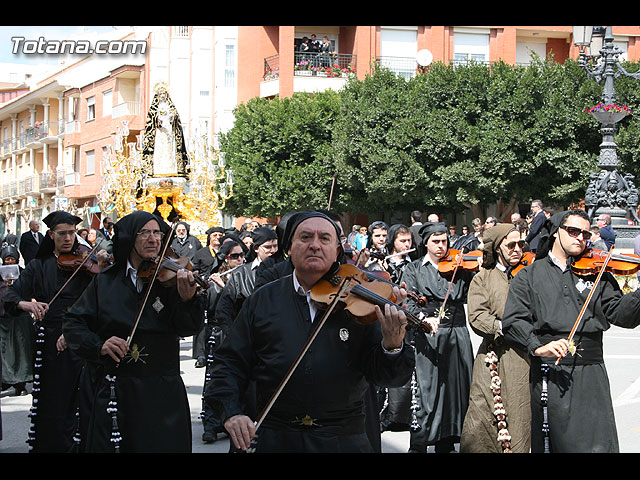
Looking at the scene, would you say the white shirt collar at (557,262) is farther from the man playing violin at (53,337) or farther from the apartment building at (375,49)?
the apartment building at (375,49)

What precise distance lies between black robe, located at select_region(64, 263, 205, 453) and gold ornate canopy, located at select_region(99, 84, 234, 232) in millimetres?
20411

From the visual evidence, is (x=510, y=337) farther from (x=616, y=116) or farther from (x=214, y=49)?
(x=214, y=49)

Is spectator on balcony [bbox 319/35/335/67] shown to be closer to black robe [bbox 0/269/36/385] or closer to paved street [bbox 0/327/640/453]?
paved street [bbox 0/327/640/453]

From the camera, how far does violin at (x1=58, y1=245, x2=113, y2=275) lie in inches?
282

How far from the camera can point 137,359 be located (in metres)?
5.27

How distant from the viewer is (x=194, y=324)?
5.30 metres

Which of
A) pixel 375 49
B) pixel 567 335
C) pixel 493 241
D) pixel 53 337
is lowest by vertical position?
pixel 53 337

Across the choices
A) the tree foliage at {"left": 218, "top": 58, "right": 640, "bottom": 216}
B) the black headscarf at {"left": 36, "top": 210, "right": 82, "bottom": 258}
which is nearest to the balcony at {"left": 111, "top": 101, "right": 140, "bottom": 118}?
the tree foliage at {"left": 218, "top": 58, "right": 640, "bottom": 216}

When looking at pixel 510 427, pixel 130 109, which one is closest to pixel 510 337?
pixel 510 427

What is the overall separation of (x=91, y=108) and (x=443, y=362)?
5070 cm

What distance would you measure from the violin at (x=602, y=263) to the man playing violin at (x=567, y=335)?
4cm

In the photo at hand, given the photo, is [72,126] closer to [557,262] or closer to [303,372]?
[557,262]

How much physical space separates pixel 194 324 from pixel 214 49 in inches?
1559

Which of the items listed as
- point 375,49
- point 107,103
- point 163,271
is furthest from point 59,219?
point 107,103
